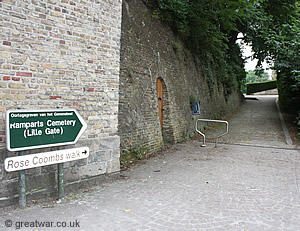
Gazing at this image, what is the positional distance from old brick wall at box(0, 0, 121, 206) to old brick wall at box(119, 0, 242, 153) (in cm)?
167

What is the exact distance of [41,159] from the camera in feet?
12.9

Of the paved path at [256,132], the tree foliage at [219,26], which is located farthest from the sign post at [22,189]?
the paved path at [256,132]

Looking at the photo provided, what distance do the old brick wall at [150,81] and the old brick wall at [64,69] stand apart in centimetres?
167

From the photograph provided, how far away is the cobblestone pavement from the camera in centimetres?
363

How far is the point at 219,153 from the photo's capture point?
8758 millimetres

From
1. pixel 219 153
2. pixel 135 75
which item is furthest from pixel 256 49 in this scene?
pixel 135 75

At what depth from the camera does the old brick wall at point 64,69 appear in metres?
3.89

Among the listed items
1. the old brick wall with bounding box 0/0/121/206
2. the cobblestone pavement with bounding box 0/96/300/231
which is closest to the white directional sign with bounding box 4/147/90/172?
the old brick wall with bounding box 0/0/121/206

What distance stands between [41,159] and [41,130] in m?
0.44

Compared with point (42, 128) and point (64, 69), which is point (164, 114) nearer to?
point (64, 69)

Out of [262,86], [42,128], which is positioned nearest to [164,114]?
[42,128]

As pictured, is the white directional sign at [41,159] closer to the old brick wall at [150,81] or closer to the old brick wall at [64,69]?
the old brick wall at [64,69]

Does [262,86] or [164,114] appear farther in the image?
[262,86]

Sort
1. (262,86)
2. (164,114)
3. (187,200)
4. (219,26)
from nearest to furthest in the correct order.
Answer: (187,200) → (164,114) → (219,26) → (262,86)
